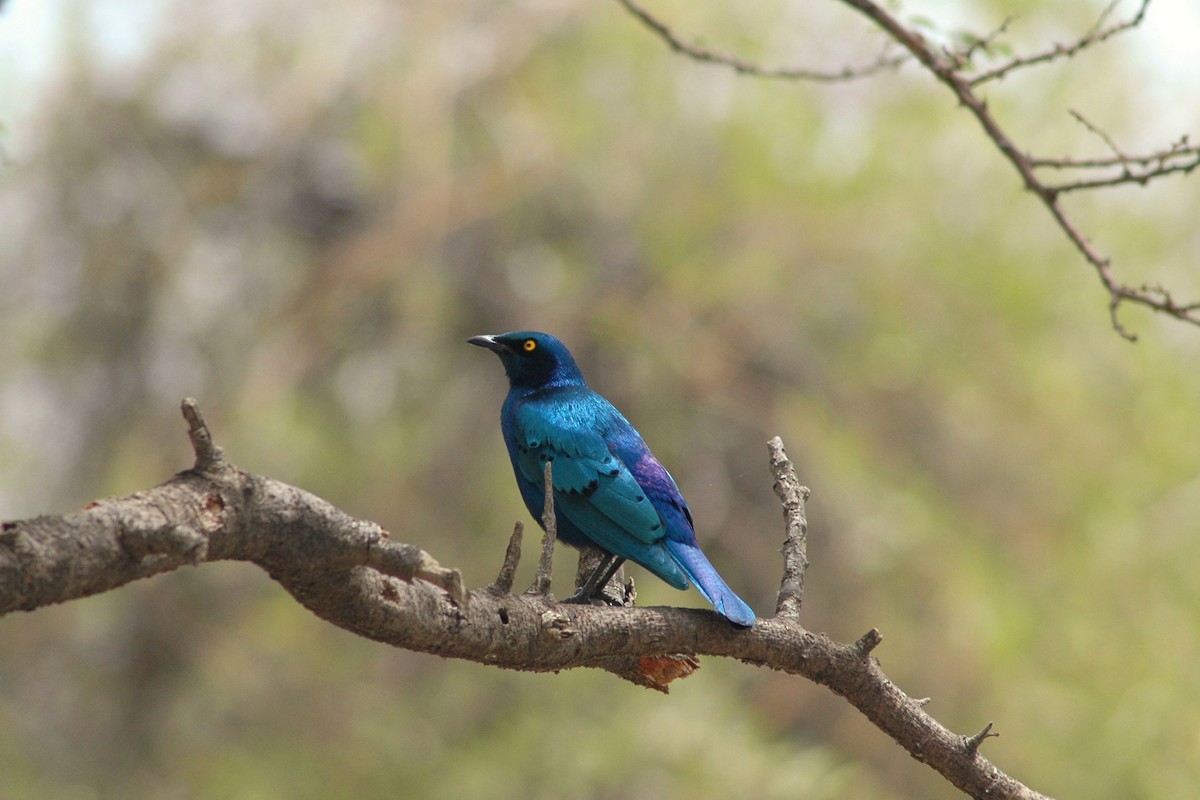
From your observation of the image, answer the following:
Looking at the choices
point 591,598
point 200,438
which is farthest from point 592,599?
point 200,438

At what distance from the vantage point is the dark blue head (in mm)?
4102

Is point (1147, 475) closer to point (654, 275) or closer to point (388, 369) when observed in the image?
point (654, 275)

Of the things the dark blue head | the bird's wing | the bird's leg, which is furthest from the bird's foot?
the dark blue head

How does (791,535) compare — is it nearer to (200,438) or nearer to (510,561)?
(510,561)

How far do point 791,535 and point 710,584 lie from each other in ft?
1.29

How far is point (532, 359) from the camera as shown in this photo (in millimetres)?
4109

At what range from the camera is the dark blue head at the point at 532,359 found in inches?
161

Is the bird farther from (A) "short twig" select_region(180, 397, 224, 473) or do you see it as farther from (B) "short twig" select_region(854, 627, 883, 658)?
(A) "short twig" select_region(180, 397, 224, 473)

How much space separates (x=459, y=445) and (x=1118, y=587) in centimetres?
474

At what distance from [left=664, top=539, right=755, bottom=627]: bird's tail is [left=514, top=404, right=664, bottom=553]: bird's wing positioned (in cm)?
8

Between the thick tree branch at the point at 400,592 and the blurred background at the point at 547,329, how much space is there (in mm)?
5246

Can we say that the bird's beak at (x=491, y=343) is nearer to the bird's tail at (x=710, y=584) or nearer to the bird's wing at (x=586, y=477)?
the bird's wing at (x=586, y=477)

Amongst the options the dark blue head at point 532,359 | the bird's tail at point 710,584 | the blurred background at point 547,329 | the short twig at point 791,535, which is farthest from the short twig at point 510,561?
the blurred background at point 547,329

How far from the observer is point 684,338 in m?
8.77
